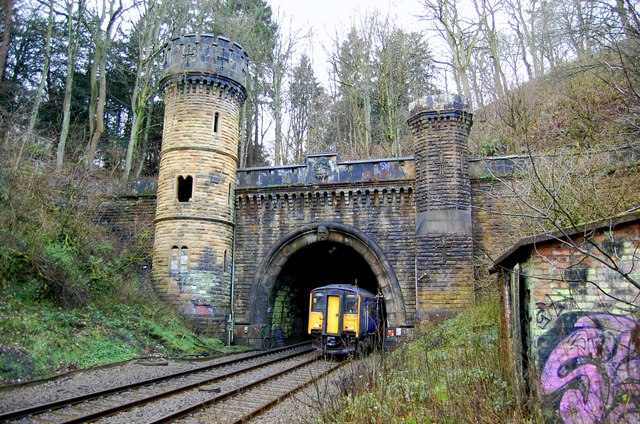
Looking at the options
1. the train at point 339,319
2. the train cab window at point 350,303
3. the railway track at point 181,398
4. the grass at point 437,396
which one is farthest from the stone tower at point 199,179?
the grass at point 437,396

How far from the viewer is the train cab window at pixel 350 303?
16.3m

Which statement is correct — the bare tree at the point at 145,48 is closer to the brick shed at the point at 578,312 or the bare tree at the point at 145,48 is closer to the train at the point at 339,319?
the train at the point at 339,319

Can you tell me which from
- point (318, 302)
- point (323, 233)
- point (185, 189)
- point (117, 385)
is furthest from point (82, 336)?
point (323, 233)

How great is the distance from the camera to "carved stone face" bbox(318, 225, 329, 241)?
16.9m

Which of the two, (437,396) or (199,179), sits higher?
(199,179)

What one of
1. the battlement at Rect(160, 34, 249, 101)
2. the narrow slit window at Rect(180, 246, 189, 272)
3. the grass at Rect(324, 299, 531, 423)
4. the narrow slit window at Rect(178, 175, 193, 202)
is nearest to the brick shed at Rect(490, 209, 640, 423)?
the grass at Rect(324, 299, 531, 423)

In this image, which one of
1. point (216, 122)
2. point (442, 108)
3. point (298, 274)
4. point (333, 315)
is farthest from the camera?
point (298, 274)

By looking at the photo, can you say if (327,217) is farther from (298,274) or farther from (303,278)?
(303,278)

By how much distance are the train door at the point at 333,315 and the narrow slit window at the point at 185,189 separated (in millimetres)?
5889

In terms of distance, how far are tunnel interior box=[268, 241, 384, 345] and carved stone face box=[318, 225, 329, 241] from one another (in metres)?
0.36

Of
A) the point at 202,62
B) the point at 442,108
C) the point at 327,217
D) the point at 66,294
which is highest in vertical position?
the point at 202,62

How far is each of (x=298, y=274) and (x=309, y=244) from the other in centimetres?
318

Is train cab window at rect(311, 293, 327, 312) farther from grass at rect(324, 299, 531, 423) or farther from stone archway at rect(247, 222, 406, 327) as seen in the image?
grass at rect(324, 299, 531, 423)

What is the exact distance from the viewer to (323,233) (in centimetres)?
1694
